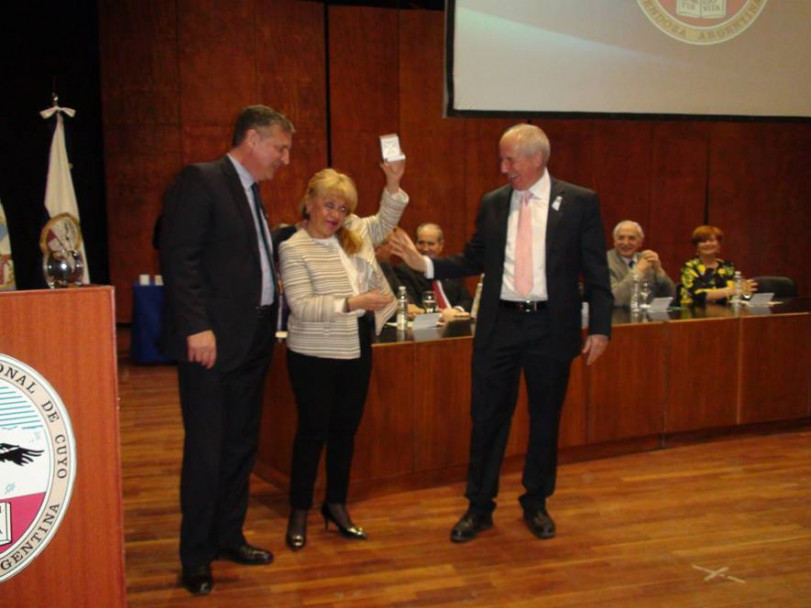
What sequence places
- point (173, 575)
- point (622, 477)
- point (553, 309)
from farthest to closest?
point (622, 477) < point (553, 309) < point (173, 575)

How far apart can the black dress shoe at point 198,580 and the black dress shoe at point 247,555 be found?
0.66 ft

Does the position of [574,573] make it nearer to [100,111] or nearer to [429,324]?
[429,324]

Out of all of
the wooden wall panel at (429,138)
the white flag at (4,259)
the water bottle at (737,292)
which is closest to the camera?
the white flag at (4,259)

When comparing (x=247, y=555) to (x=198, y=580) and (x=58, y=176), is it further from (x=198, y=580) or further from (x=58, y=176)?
(x=58, y=176)

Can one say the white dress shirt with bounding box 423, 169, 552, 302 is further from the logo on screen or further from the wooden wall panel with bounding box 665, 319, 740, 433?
the logo on screen

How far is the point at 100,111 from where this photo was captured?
24.7ft

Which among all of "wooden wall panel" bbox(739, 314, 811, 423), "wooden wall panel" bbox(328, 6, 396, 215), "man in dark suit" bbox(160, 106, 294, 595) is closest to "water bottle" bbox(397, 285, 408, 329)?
"man in dark suit" bbox(160, 106, 294, 595)

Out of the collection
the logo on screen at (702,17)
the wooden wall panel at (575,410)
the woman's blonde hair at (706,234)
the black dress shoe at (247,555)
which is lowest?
the black dress shoe at (247,555)

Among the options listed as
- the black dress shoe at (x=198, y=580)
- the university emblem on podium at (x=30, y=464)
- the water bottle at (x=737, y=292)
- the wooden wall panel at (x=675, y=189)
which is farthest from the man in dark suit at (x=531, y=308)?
the wooden wall panel at (x=675, y=189)

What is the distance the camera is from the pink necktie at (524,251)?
2941 millimetres

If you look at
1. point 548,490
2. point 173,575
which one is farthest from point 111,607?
point 548,490

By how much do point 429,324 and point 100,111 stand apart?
518 centimetres

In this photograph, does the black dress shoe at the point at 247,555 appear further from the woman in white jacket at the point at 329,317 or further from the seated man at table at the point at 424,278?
the seated man at table at the point at 424,278

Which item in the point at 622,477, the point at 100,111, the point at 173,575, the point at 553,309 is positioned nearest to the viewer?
the point at 173,575
